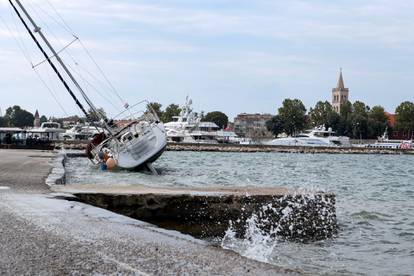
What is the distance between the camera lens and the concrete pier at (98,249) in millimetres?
7102

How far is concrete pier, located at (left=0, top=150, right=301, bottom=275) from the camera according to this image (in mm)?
7102

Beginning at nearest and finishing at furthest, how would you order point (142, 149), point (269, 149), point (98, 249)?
1. point (98, 249)
2. point (142, 149)
3. point (269, 149)

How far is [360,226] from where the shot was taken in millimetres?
17406

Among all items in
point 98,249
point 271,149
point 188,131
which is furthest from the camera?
point 188,131

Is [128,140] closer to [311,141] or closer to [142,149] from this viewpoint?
[142,149]

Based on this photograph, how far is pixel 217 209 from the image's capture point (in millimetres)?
13477

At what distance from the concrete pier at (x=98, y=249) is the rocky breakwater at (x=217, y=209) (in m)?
1.82

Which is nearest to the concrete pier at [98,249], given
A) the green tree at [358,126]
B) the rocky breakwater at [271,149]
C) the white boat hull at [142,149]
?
the white boat hull at [142,149]

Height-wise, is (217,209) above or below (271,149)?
above

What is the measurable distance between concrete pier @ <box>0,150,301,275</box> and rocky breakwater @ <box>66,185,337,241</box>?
1.82m

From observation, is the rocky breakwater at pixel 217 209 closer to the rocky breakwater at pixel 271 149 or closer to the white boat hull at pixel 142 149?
the white boat hull at pixel 142 149

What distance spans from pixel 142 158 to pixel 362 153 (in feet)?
353

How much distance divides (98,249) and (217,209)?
5.62m

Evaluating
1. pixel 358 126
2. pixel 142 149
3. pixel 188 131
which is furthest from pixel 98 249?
pixel 358 126
